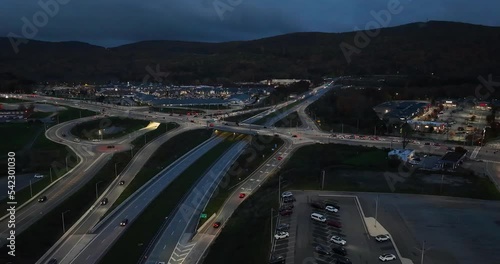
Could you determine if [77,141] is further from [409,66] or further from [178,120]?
[409,66]

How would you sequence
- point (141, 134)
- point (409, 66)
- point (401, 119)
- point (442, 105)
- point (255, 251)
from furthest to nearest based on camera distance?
point (409, 66) → point (442, 105) → point (401, 119) → point (141, 134) → point (255, 251)

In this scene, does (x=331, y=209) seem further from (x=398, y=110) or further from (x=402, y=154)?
(x=398, y=110)

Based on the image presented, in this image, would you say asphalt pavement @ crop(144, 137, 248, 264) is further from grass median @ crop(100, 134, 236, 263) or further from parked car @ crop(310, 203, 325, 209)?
parked car @ crop(310, 203, 325, 209)

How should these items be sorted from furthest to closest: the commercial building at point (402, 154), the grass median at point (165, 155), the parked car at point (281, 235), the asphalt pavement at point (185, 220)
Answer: the commercial building at point (402, 154) → the grass median at point (165, 155) → the asphalt pavement at point (185, 220) → the parked car at point (281, 235)

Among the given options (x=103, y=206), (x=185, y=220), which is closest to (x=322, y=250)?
(x=185, y=220)

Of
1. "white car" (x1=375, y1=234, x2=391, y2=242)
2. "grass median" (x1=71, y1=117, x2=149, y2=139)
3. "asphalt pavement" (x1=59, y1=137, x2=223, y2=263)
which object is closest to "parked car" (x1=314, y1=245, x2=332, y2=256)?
"white car" (x1=375, y1=234, x2=391, y2=242)

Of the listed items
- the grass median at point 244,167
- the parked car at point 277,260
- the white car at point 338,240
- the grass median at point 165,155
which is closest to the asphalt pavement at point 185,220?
the grass median at point 244,167

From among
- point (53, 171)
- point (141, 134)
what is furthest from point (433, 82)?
point (53, 171)

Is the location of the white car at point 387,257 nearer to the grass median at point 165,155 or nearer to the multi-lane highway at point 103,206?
the multi-lane highway at point 103,206
